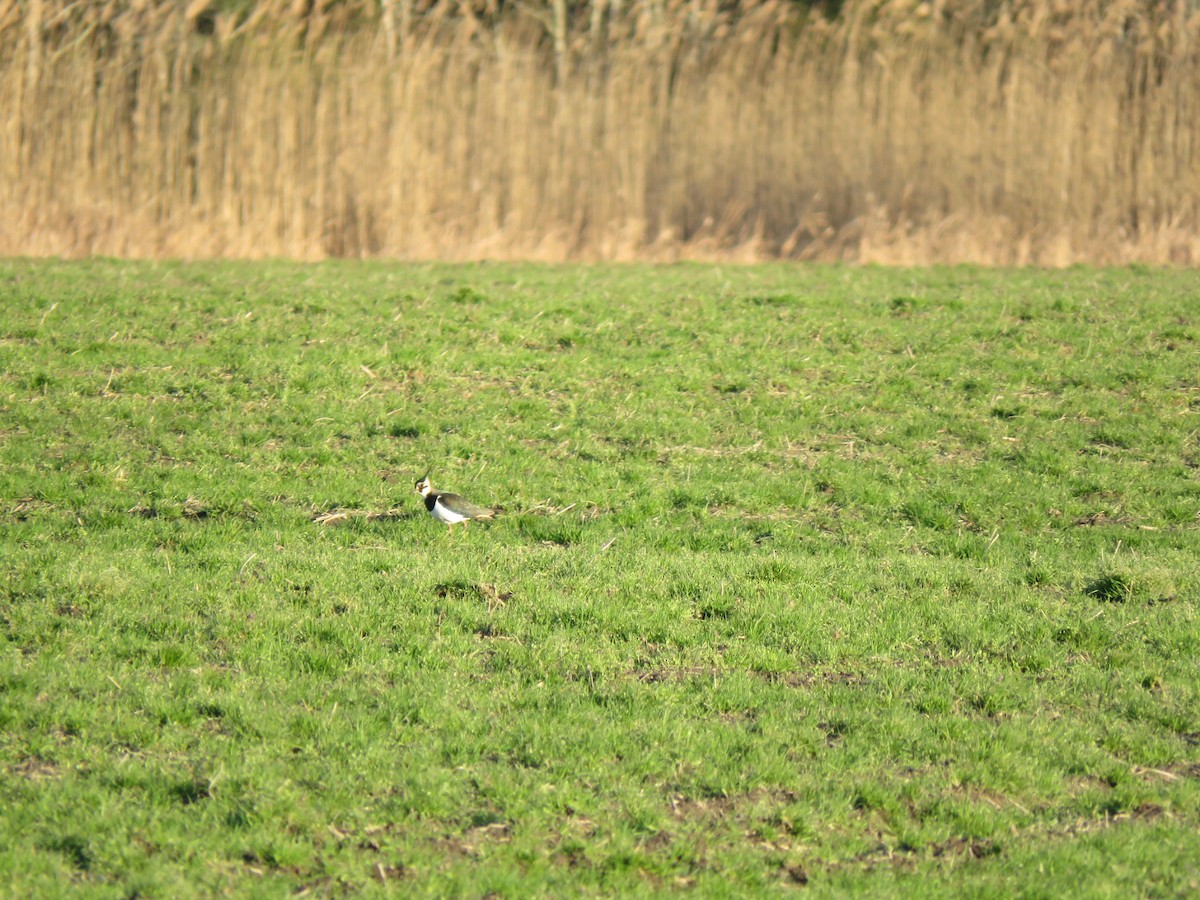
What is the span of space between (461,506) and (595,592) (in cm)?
177

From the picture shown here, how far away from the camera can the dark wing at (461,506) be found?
10039mm

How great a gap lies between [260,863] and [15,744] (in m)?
1.77

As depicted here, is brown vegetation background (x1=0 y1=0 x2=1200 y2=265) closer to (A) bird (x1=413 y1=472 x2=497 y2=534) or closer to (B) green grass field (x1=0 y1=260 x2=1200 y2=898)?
(B) green grass field (x1=0 y1=260 x2=1200 y2=898)

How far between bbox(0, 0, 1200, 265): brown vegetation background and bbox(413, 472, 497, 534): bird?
1073cm

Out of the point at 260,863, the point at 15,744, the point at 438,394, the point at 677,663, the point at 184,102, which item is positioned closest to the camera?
the point at 260,863

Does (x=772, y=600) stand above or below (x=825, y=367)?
below

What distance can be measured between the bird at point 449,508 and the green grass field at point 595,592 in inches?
8.3

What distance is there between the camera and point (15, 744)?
6469 millimetres

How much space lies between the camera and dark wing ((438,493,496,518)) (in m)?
10.0

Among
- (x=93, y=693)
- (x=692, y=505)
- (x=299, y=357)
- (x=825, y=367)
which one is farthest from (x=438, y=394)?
(x=93, y=693)

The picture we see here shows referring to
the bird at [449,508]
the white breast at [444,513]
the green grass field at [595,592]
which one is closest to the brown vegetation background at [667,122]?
the green grass field at [595,592]

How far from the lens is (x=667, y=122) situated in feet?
70.4

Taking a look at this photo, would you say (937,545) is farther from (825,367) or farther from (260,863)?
(260,863)

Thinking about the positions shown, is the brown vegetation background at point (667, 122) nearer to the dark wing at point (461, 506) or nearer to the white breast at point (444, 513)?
the dark wing at point (461, 506)
